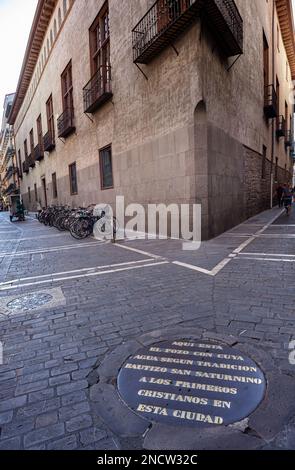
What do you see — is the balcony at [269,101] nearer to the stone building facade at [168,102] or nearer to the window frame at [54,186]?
the stone building facade at [168,102]

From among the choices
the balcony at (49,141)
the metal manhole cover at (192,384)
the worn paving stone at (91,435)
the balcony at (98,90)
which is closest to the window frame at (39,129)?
the balcony at (49,141)

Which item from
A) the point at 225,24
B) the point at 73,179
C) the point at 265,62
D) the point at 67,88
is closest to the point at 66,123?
the point at 67,88

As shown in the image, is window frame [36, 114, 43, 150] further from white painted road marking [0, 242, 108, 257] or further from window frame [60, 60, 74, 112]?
white painted road marking [0, 242, 108, 257]

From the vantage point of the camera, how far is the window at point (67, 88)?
62.3 ft

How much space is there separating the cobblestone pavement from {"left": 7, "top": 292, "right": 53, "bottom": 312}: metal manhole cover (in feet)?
0.25

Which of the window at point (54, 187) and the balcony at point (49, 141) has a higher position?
the balcony at point (49, 141)

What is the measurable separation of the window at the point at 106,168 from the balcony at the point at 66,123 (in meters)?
4.58

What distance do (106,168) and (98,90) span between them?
3.61 m

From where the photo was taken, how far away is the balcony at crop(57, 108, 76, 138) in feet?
60.0

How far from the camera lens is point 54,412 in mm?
2068

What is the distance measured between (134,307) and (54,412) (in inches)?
77.7

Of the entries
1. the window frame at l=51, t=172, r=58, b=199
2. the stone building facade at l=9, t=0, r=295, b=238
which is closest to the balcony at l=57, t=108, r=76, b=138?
the stone building facade at l=9, t=0, r=295, b=238
